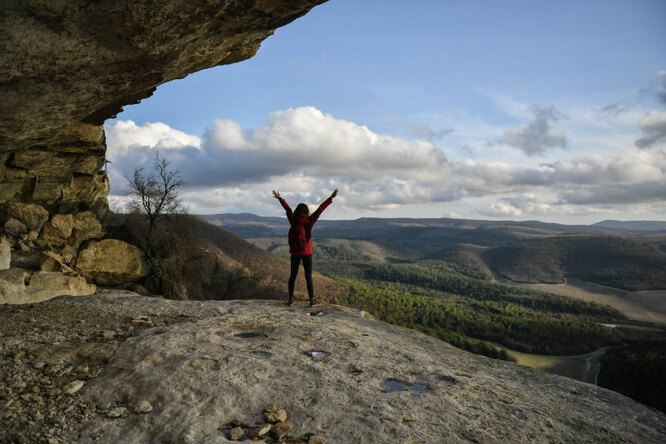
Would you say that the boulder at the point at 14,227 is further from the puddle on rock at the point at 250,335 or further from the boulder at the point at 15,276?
the puddle on rock at the point at 250,335

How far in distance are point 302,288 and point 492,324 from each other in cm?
7512

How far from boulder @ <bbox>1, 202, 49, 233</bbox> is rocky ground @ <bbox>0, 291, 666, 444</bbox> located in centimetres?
969

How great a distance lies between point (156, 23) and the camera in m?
8.40

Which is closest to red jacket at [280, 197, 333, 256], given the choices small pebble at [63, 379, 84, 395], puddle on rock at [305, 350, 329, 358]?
puddle on rock at [305, 350, 329, 358]

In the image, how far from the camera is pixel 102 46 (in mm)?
8828

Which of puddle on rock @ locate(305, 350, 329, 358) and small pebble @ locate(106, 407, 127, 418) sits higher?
puddle on rock @ locate(305, 350, 329, 358)

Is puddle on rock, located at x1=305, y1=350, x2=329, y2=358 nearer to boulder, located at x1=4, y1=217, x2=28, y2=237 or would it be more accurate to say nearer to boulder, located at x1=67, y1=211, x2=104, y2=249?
boulder, located at x1=4, y1=217, x2=28, y2=237

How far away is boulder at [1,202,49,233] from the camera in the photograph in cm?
1636

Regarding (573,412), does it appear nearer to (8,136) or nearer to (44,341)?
(44,341)

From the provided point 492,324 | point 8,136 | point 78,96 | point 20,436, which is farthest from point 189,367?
point 492,324

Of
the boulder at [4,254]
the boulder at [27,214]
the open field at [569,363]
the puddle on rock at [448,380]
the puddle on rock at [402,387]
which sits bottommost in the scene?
the open field at [569,363]

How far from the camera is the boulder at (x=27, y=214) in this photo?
16.4m

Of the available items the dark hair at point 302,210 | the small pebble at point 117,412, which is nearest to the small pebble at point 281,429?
the small pebble at point 117,412

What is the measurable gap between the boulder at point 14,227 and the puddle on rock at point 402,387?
61.1 ft
